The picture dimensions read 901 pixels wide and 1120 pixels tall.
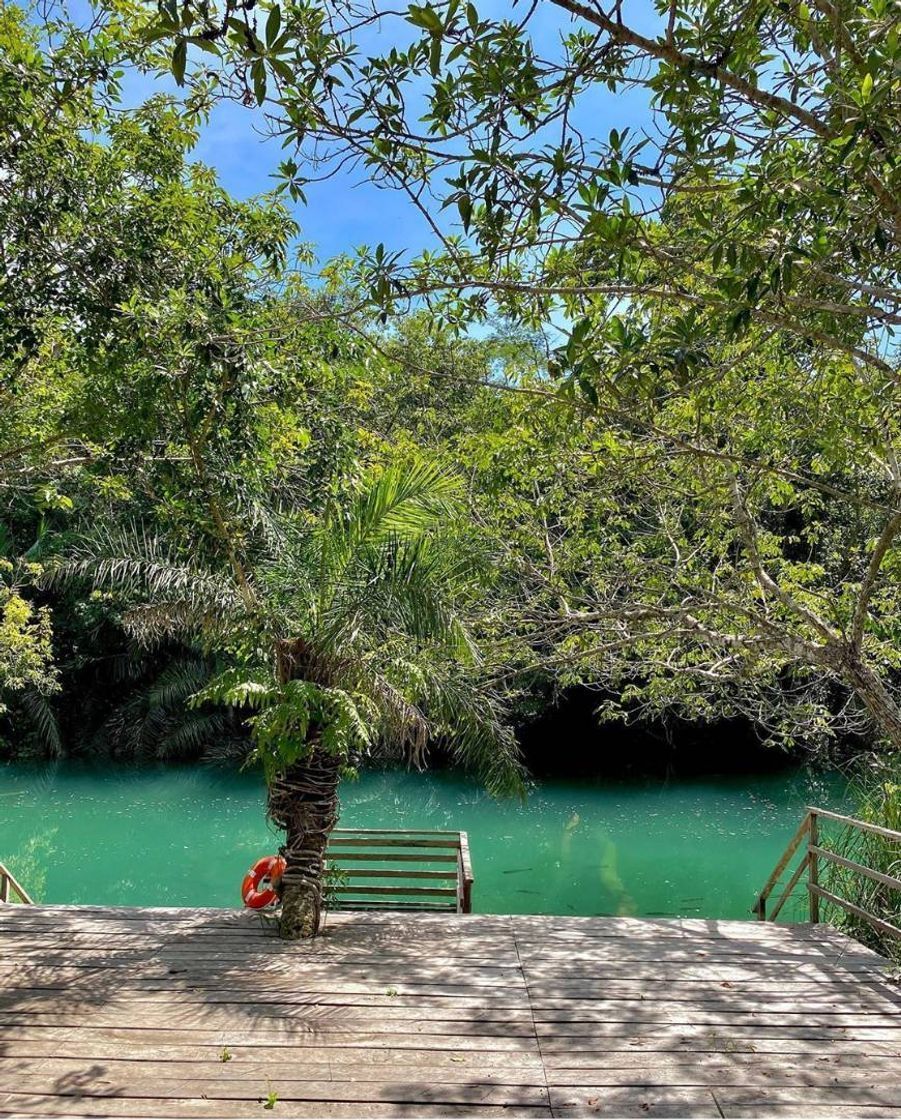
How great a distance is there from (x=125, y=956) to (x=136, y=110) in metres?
5.19

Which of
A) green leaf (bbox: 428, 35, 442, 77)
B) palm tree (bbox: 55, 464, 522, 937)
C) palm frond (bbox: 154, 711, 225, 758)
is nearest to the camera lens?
green leaf (bbox: 428, 35, 442, 77)

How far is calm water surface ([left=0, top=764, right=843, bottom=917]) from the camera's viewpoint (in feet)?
34.0

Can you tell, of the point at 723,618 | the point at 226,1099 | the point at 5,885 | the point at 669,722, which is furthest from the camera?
the point at 669,722

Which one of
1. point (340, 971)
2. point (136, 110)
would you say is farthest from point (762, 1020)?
point (136, 110)

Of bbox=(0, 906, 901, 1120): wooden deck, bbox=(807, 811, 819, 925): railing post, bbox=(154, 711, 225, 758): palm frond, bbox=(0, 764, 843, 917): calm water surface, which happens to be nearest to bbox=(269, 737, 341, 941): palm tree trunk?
bbox=(0, 906, 901, 1120): wooden deck

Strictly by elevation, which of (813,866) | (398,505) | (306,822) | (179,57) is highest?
(179,57)

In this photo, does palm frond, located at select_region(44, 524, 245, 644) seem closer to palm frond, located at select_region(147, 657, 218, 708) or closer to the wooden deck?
the wooden deck

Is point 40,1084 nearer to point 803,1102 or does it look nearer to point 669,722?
point 803,1102

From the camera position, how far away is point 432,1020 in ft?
13.1

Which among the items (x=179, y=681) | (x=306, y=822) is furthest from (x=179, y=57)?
(x=179, y=681)

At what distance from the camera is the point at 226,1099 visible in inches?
127

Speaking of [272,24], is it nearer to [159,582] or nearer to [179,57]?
[179,57]

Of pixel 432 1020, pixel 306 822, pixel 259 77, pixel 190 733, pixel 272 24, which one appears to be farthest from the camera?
pixel 190 733

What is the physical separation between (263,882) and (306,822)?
77cm
